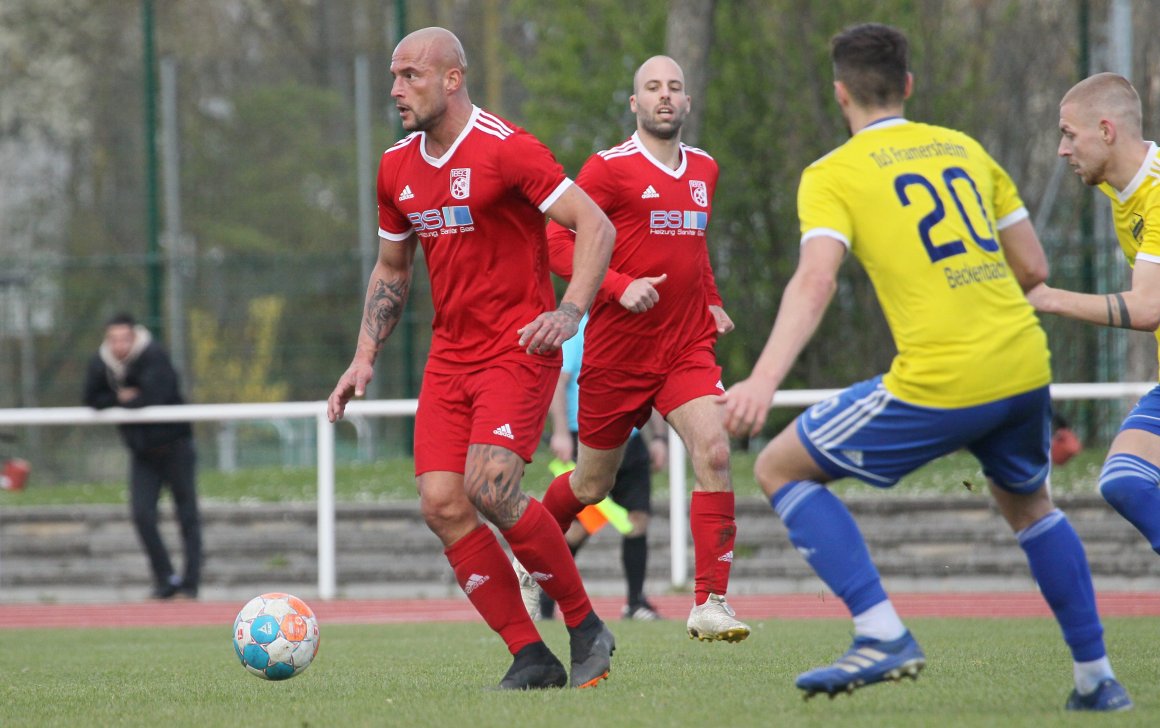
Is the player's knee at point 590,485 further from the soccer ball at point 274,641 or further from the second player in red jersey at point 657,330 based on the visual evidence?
the soccer ball at point 274,641

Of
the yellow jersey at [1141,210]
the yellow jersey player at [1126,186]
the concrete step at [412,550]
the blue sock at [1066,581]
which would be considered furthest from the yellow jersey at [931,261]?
the concrete step at [412,550]

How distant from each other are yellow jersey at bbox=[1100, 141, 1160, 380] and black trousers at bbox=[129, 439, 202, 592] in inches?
359

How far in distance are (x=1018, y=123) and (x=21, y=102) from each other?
815 inches

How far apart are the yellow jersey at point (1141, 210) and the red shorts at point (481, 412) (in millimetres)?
2315

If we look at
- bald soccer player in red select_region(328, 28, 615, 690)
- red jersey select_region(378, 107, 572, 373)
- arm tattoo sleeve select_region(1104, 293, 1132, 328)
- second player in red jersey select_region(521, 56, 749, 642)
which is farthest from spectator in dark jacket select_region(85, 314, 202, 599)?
arm tattoo sleeve select_region(1104, 293, 1132, 328)

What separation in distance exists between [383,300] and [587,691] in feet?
5.99

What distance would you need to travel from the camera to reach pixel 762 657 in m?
7.53

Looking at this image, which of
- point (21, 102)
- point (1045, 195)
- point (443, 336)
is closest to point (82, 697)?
point (443, 336)

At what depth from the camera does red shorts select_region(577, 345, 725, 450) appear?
745 centimetres

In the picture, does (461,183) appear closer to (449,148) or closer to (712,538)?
(449,148)

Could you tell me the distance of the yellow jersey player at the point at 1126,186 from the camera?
6316 mm

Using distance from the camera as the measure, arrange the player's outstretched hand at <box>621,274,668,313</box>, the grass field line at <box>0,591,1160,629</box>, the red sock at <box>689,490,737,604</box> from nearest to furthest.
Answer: the player's outstretched hand at <box>621,274,668,313</box> < the red sock at <box>689,490,737,604</box> < the grass field line at <box>0,591,1160,629</box>

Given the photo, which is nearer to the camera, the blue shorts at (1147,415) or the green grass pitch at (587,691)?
the green grass pitch at (587,691)

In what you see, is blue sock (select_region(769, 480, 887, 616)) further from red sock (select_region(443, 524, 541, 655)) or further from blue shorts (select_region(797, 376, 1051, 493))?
red sock (select_region(443, 524, 541, 655))
